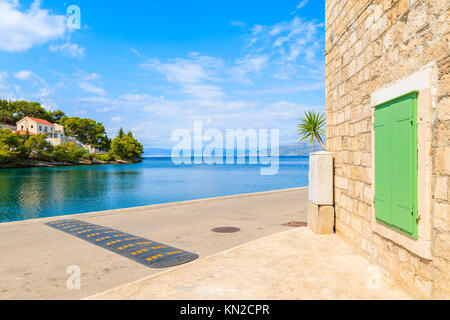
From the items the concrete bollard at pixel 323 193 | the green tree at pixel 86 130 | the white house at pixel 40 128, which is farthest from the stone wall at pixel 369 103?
the green tree at pixel 86 130

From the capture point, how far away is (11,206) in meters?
27.4

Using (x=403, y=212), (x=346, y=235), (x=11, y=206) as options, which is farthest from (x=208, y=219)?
(x=11, y=206)

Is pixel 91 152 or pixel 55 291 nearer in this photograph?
pixel 55 291

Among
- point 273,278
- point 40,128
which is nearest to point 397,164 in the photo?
point 273,278

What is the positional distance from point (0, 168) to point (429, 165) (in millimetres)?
92746

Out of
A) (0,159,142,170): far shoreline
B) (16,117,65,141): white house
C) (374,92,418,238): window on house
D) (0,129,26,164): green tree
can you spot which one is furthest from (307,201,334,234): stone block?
(16,117,65,141): white house

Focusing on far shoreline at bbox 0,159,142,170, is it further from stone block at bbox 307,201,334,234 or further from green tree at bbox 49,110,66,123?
stone block at bbox 307,201,334,234

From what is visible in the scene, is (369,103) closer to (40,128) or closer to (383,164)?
(383,164)

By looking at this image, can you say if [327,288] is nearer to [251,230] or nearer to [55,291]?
[55,291]

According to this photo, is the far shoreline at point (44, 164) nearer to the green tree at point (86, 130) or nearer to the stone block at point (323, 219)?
the green tree at point (86, 130)

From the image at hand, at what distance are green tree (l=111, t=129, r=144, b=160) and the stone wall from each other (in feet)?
429

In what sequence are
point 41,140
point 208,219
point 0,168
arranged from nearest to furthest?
point 208,219
point 0,168
point 41,140

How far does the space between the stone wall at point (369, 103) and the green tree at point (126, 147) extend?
5144 inches

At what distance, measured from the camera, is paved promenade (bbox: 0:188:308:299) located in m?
5.81
